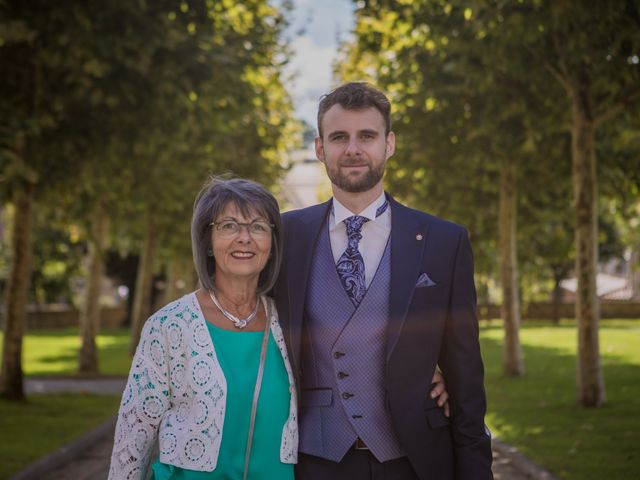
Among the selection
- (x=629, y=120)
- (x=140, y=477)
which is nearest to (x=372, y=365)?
(x=140, y=477)

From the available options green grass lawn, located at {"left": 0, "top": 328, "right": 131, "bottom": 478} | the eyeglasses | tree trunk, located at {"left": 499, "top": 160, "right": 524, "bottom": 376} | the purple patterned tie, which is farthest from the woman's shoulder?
tree trunk, located at {"left": 499, "top": 160, "right": 524, "bottom": 376}

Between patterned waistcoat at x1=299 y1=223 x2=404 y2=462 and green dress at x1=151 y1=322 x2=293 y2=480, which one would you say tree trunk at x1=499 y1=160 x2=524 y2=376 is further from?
green dress at x1=151 y1=322 x2=293 y2=480

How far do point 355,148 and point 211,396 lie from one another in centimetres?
125

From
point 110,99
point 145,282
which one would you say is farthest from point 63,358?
point 110,99

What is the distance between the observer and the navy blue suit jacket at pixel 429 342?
3.67 m

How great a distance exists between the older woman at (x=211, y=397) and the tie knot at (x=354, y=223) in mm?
435

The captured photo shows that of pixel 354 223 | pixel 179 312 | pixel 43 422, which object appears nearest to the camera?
pixel 179 312

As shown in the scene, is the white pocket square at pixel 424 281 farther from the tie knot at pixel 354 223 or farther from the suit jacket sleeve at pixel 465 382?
the tie knot at pixel 354 223

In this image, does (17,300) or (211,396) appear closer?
(211,396)

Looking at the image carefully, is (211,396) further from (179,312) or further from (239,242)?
(239,242)

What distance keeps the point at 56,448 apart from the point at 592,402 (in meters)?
7.28

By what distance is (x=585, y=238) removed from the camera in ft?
40.7

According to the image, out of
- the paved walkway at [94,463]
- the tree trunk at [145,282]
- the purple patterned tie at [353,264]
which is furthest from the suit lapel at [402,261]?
the tree trunk at [145,282]

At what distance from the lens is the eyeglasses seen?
12.4 feet
